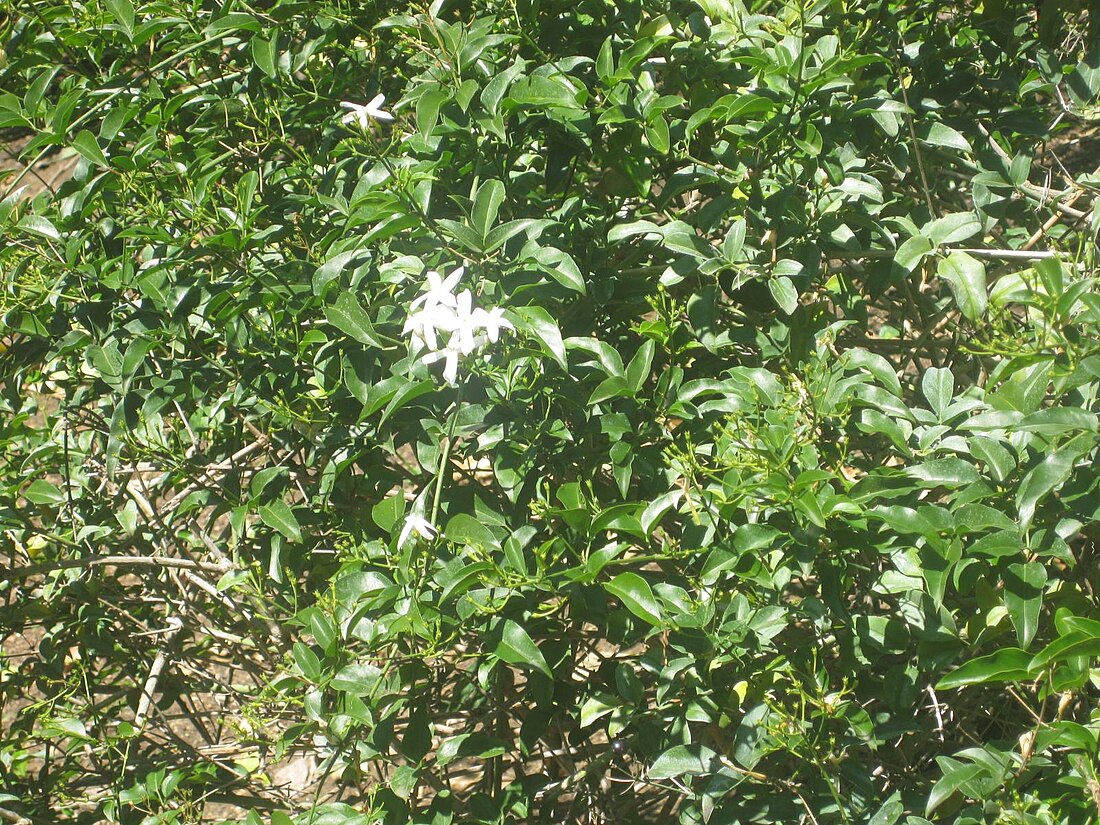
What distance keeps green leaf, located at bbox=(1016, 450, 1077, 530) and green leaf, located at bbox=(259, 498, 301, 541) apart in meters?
1.07

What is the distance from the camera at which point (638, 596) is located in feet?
4.60

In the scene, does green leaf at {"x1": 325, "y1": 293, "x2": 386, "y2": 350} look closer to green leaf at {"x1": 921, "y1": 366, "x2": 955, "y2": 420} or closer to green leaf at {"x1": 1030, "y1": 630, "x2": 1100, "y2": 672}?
green leaf at {"x1": 921, "y1": 366, "x2": 955, "y2": 420}

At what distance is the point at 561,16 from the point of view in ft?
6.02

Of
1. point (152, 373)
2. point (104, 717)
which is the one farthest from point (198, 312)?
point (104, 717)

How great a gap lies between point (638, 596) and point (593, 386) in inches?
14.6

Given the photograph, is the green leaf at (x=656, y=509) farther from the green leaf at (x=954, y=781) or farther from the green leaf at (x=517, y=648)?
the green leaf at (x=954, y=781)

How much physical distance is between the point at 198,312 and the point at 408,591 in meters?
0.74

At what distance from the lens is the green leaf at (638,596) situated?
1.38m

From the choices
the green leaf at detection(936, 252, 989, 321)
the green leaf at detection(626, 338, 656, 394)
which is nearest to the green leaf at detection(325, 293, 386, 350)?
the green leaf at detection(626, 338, 656, 394)

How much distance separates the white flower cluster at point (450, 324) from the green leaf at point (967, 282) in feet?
2.24

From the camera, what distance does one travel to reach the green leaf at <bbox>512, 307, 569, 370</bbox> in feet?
4.51

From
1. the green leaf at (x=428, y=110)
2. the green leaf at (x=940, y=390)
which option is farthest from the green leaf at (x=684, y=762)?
the green leaf at (x=428, y=110)

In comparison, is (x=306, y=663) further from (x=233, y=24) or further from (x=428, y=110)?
(x=233, y=24)

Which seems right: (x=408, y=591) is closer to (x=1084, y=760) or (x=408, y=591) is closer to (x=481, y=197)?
(x=481, y=197)
